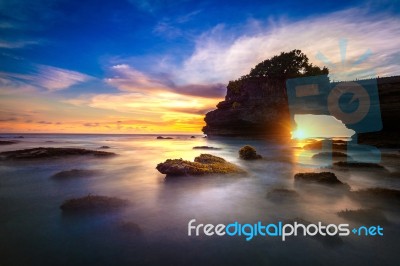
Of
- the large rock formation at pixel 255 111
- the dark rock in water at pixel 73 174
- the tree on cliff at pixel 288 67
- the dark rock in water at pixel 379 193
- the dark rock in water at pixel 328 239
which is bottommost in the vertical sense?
the dark rock in water at pixel 379 193

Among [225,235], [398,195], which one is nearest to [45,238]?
[225,235]

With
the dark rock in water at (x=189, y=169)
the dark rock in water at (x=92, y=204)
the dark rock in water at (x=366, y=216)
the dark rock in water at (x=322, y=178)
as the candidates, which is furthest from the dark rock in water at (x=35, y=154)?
the dark rock in water at (x=366, y=216)

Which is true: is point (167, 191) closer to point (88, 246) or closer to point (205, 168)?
point (205, 168)

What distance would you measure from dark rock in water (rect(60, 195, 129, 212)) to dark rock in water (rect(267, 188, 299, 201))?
14.7ft

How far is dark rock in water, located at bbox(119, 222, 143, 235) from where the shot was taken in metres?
4.42

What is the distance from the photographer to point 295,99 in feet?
125

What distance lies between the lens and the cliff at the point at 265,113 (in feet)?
88.6

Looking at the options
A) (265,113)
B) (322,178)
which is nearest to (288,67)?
(265,113)

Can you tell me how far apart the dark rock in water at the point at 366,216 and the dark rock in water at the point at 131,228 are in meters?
4.77

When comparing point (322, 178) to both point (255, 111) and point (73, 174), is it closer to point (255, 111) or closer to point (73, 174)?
point (73, 174)

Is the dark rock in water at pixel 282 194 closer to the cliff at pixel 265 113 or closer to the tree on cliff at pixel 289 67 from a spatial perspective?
the cliff at pixel 265 113

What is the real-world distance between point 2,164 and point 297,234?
14.8 m

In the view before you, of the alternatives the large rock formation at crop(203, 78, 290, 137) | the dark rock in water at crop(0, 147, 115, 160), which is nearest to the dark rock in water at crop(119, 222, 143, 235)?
the dark rock in water at crop(0, 147, 115, 160)

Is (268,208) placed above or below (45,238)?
below
